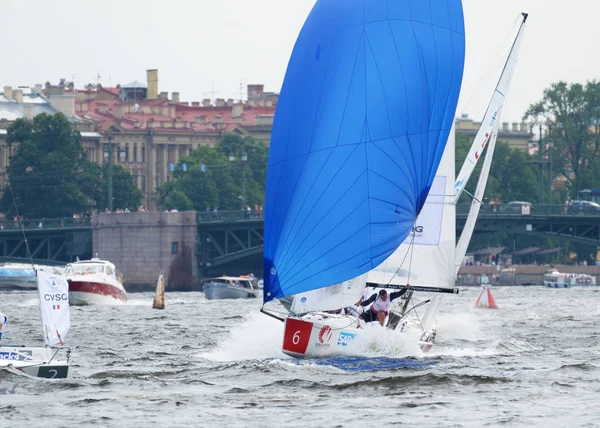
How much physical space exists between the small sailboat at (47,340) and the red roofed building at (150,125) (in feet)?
312

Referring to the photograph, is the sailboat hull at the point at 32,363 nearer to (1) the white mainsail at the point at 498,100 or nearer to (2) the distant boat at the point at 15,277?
(1) the white mainsail at the point at 498,100

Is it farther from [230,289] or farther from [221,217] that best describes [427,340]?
[221,217]

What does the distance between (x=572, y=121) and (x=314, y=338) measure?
9303 cm

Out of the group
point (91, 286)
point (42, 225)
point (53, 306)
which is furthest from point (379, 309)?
point (42, 225)

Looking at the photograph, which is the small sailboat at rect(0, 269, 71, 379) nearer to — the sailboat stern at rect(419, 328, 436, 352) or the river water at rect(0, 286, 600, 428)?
the river water at rect(0, 286, 600, 428)

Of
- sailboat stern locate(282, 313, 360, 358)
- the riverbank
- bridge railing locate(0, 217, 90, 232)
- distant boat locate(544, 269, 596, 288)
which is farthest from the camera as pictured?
the riverbank

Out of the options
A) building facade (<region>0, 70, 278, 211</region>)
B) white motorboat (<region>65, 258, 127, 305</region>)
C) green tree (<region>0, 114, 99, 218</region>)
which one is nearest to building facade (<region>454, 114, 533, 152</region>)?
building facade (<region>0, 70, 278, 211</region>)

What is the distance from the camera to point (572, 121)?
114875 mm

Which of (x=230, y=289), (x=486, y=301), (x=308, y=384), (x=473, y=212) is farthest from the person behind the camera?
(x=230, y=289)

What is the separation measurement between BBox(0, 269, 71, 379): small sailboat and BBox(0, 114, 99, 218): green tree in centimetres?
7407

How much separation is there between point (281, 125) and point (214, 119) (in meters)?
110

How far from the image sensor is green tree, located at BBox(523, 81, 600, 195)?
115500 mm

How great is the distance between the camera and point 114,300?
53344mm

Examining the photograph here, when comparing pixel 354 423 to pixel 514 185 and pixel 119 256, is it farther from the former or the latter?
pixel 514 185
